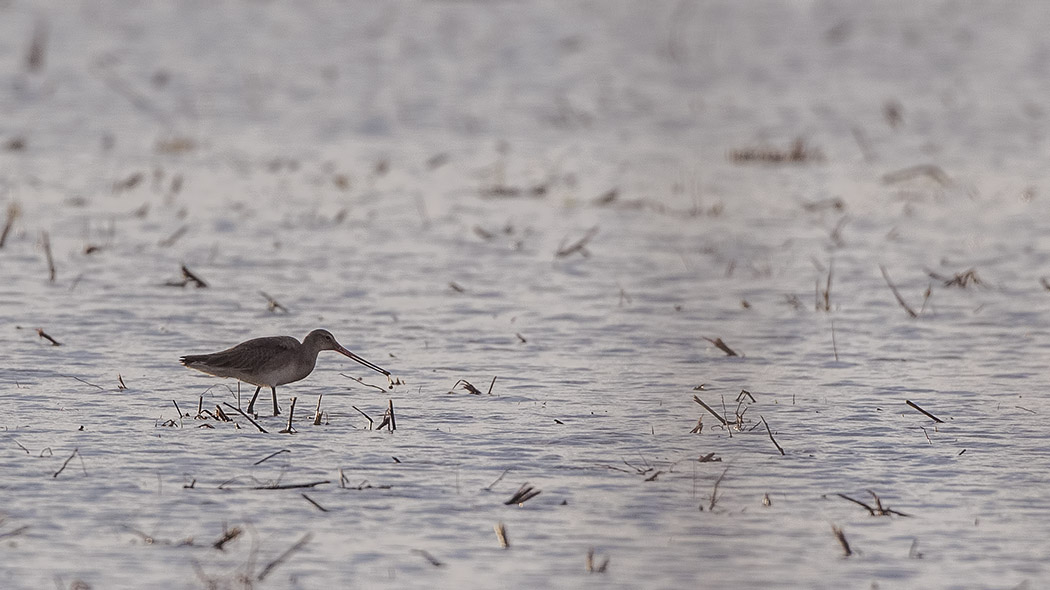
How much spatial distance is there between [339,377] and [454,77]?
47.0 ft

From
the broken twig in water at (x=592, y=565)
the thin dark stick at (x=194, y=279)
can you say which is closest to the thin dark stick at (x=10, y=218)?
the thin dark stick at (x=194, y=279)

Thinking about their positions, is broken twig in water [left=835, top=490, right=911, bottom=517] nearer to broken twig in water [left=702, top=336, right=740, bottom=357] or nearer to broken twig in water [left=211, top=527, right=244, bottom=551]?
broken twig in water [left=211, top=527, right=244, bottom=551]

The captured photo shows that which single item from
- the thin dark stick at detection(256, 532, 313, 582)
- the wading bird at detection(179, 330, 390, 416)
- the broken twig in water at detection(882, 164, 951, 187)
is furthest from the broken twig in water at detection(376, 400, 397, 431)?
the broken twig in water at detection(882, 164, 951, 187)

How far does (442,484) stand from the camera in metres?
6.79

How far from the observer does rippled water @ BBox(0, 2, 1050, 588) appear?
6.14 m

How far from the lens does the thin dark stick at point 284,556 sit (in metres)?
5.56

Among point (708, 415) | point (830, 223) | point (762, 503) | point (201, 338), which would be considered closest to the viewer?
point (762, 503)

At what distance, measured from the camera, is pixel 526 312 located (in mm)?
10664

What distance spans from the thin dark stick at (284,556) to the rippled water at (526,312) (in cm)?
4

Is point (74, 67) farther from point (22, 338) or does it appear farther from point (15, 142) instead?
point (22, 338)

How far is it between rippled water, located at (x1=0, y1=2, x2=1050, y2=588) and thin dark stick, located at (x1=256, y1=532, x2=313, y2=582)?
4 centimetres

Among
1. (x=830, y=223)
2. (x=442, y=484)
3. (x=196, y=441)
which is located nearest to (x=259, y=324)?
(x=196, y=441)

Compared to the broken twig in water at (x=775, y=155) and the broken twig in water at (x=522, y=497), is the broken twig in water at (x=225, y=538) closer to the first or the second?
the broken twig in water at (x=522, y=497)

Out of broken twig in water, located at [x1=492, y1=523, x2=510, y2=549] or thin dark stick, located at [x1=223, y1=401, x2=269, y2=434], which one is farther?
thin dark stick, located at [x1=223, y1=401, x2=269, y2=434]
